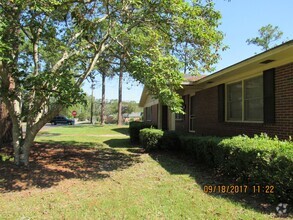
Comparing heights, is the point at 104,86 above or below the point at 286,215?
above

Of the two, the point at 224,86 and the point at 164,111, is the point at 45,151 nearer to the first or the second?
the point at 224,86

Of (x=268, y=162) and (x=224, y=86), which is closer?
(x=268, y=162)

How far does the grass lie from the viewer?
15.4 feet

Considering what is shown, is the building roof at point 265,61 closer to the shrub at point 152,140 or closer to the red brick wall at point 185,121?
the shrub at point 152,140

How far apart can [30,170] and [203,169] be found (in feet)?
14.7

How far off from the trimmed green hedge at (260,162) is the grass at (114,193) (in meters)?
0.43

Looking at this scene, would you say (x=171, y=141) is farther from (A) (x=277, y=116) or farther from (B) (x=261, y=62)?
(B) (x=261, y=62)

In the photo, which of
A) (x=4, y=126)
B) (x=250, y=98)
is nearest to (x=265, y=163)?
(x=250, y=98)

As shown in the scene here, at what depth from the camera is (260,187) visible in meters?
5.39

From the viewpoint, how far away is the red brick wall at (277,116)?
270 inches

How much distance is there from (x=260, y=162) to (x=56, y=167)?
5.37m

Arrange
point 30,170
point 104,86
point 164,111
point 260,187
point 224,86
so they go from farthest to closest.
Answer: point 104,86 → point 164,111 → point 224,86 → point 30,170 → point 260,187

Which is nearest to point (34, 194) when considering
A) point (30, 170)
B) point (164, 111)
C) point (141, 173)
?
point (30, 170)

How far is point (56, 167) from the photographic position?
8.03 m
